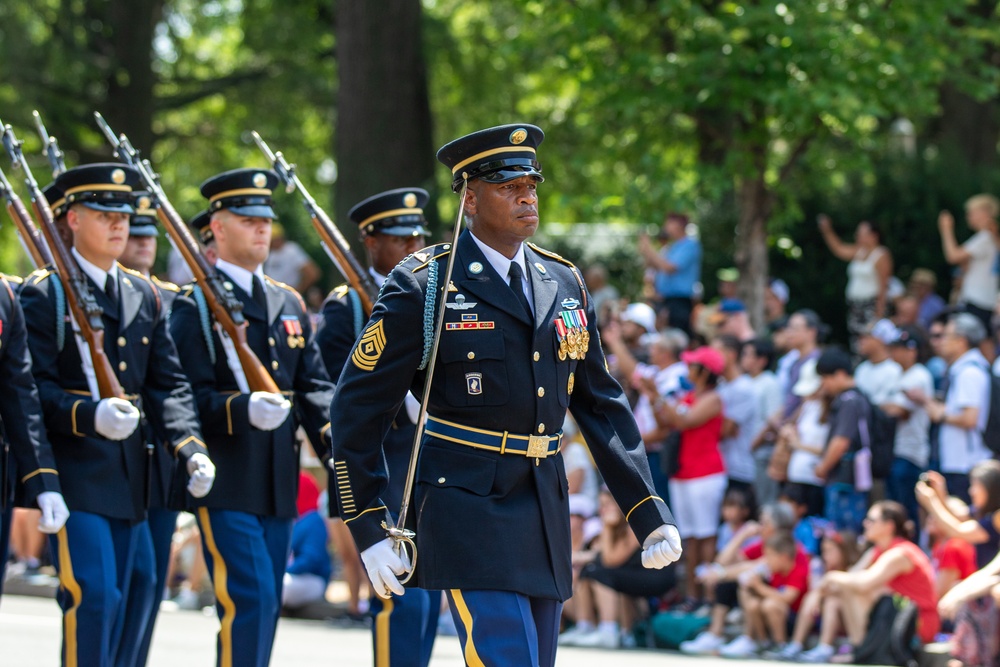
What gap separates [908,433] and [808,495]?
0.79m

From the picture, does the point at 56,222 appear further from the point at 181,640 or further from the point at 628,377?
the point at 628,377

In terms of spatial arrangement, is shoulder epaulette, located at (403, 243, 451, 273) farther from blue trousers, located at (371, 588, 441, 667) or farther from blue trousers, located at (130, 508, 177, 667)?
blue trousers, located at (130, 508, 177, 667)

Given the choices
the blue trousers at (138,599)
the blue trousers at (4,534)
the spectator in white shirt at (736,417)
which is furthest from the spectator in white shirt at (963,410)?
the blue trousers at (4,534)

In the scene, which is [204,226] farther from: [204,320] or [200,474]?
[200,474]

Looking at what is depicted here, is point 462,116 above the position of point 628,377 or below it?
above

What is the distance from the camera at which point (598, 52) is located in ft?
46.1

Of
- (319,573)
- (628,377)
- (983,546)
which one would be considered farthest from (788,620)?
(319,573)

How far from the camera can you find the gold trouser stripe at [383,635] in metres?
6.44

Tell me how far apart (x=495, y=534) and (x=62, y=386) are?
2.52 metres

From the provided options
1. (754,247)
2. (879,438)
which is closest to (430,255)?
(879,438)

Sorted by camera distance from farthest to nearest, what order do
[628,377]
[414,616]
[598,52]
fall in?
[598,52] < [628,377] < [414,616]

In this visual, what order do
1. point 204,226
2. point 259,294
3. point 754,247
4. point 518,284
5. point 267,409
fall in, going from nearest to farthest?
1. point 518,284
2. point 267,409
3. point 259,294
4. point 204,226
5. point 754,247

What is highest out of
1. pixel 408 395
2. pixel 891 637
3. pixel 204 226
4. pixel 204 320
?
pixel 204 226

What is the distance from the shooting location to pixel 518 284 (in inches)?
197
